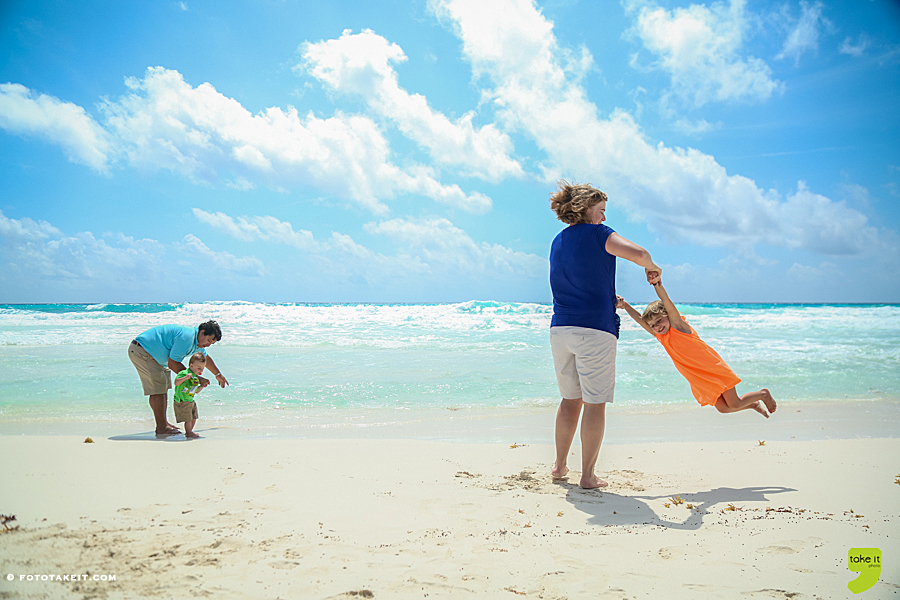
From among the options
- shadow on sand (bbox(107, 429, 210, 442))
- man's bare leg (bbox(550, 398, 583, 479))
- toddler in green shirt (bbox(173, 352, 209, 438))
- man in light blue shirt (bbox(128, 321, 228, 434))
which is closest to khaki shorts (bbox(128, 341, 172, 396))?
man in light blue shirt (bbox(128, 321, 228, 434))

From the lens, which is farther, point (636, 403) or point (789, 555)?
point (636, 403)

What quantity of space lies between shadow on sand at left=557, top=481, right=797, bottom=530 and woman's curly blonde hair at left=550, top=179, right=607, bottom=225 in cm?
182

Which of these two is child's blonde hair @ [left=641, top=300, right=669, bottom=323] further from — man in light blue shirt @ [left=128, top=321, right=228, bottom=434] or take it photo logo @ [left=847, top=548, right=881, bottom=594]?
man in light blue shirt @ [left=128, top=321, right=228, bottom=434]

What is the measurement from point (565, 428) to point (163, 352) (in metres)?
4.11

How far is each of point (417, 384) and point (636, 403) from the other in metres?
3.35

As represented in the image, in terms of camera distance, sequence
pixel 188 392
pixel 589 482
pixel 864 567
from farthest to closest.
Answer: pixel 188 392 < pixel 589 482 < pixel 864 567

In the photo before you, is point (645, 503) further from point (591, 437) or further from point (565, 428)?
point (565, 428)

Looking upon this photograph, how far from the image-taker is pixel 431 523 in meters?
2.77

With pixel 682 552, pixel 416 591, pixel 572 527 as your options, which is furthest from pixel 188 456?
pixel 682 552

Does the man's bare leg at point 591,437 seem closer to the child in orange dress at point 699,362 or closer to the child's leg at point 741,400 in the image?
the child in orange dress at point 699,362

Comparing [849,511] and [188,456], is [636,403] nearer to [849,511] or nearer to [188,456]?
[849,511]

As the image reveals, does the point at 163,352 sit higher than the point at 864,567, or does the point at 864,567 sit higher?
the point at 163,352

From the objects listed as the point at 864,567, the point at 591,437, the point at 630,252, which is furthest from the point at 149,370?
the point at 864,567

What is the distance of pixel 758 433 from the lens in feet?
17.5
